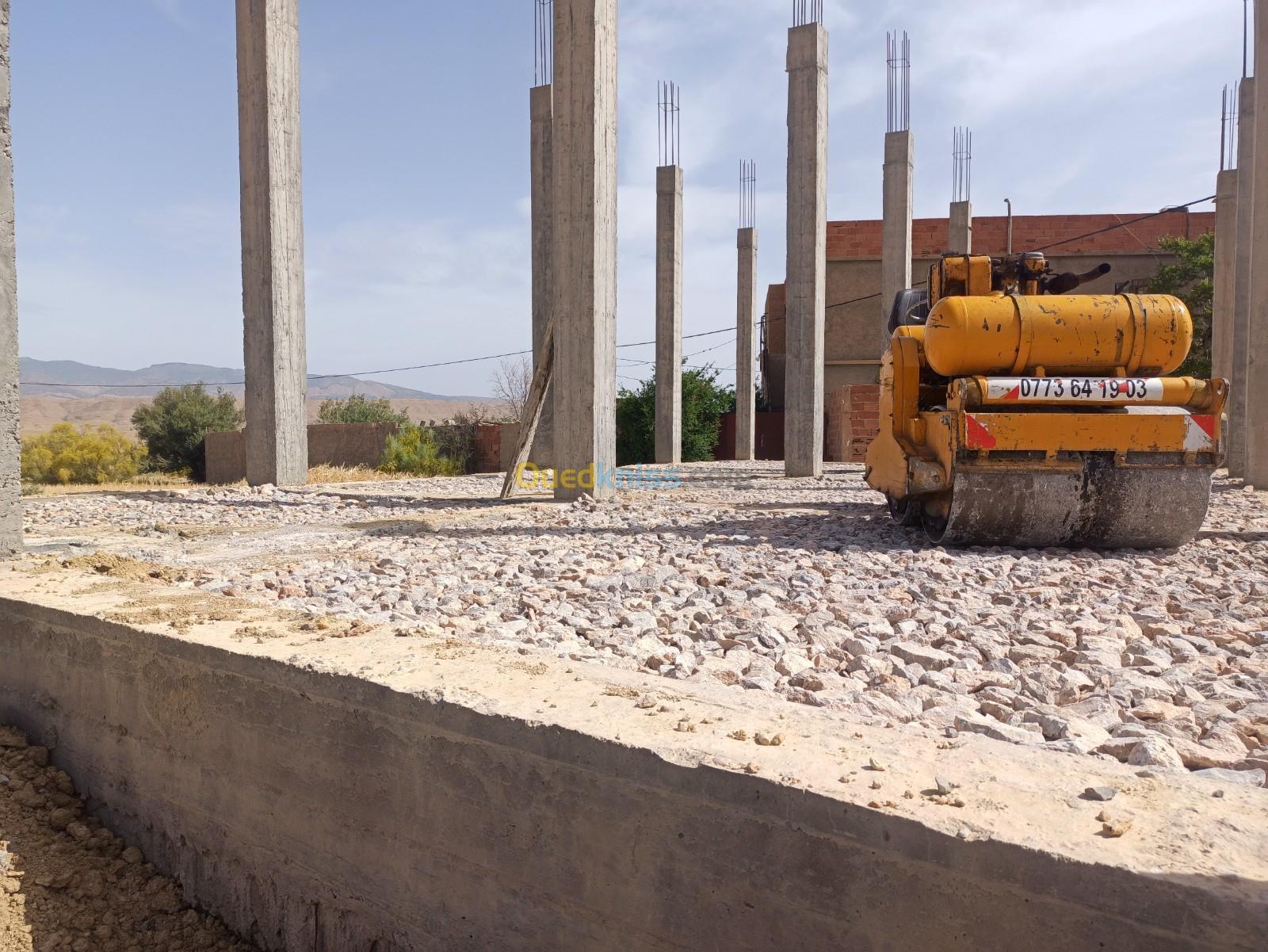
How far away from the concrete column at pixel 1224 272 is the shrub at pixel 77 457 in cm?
2284

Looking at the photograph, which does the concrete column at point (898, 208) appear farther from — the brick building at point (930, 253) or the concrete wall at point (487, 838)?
the concrete wall at point (487, 838)

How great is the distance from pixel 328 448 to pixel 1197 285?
2248 cm

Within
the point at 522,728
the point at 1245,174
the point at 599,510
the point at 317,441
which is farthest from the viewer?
the point at 317,441

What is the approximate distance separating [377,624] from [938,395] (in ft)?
16.5

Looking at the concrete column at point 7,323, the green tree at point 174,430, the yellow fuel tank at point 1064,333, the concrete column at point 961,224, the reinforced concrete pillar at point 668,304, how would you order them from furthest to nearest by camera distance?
the green tree at point 174,430 → the concrete column at point 961,224 → the reinforced concrete pillar at point 668,304 → the yellow fuel tank at point 1064,333 → the concrete column at point 7,323

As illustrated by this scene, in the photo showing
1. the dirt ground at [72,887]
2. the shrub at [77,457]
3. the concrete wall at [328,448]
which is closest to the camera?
the dirt ground at [72,887]

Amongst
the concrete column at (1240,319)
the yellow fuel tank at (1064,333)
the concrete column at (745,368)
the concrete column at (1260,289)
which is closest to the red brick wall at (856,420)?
the concrete column at (745,368)

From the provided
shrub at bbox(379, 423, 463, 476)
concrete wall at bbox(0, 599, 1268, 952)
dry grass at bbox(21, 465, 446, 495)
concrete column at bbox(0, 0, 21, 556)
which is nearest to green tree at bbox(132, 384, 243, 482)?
dry grass at bbox(21, 465, 446, 495)

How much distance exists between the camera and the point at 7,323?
5199 mm

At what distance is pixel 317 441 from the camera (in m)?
22.6

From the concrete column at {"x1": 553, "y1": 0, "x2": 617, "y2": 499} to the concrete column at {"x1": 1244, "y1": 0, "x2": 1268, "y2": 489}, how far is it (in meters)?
6.57

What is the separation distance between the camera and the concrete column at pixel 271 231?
11.2 meters

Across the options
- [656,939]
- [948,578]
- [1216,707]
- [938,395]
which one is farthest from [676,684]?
[938,395]

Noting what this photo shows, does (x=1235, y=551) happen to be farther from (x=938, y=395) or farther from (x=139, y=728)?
(x=139, y=728)
